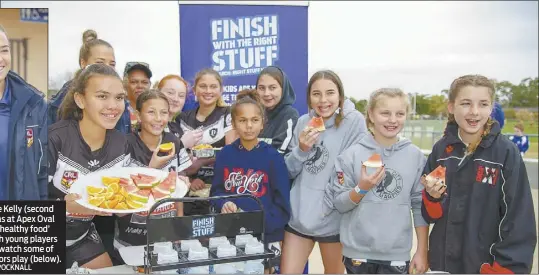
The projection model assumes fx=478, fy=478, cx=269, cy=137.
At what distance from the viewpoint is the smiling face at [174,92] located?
3.95 m

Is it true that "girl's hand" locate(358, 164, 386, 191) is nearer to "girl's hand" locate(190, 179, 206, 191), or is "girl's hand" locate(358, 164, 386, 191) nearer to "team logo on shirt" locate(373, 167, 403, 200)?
"team logo on shirt" locate(373, 167, 403, 200)

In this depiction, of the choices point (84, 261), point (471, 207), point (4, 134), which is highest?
point (4, 134)

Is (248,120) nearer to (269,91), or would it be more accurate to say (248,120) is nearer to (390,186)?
(269,91)

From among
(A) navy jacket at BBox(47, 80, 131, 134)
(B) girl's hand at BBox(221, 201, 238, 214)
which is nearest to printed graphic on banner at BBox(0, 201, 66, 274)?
(A) navy jacket at BBox(47, 80, 131, 134)

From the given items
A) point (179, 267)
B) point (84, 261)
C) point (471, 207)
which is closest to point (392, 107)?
point (471, 207)

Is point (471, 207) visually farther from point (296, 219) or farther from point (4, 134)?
point (4, 134)

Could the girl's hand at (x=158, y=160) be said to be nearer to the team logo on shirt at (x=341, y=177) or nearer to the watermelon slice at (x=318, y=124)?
the watermelon slice at (x=318, y=124)

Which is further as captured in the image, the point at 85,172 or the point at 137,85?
the point at 137,85

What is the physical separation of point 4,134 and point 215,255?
46.5 inches

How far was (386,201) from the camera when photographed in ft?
9.50

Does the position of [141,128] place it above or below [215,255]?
above

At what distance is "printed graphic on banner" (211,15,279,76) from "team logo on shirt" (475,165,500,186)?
7.44 ft

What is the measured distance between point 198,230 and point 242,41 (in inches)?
95.8

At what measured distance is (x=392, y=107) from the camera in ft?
9.50
